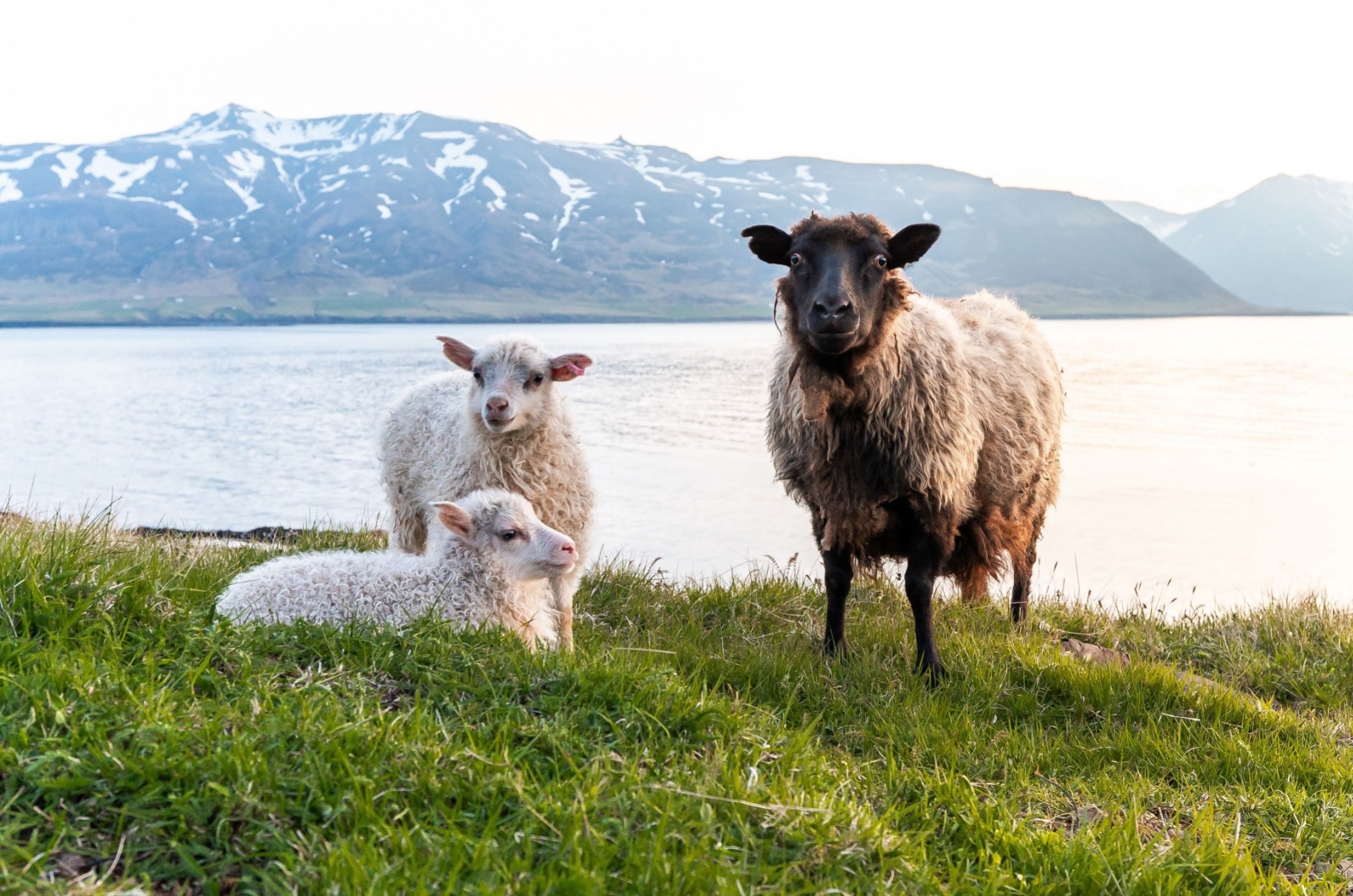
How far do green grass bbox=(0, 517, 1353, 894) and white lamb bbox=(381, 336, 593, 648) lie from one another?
1.59m

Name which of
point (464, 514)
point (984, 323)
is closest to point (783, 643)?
point (464, 514)

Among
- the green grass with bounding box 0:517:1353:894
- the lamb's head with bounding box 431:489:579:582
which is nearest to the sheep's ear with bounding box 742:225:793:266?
the lamb's head with bounding box 431:489:579:582

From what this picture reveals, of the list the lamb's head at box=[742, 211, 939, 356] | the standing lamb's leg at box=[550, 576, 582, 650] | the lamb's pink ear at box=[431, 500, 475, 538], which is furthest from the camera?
the standing lamb's leg at box=[550, 576, 582, 650]

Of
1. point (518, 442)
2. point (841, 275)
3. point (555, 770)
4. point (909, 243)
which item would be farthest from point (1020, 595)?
point (555, 770)

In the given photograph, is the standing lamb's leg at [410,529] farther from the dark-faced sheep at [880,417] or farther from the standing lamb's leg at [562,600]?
the dark-faced sheep at [880,417]

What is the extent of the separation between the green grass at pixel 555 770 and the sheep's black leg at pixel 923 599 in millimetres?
650

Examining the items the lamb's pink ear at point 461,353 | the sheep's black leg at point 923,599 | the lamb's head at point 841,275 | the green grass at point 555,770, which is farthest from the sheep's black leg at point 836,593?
the lamb's pink ear at point 461,353

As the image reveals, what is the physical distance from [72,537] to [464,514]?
1.72 meters

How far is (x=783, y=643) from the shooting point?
260 inches

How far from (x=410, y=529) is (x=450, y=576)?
8.74ft

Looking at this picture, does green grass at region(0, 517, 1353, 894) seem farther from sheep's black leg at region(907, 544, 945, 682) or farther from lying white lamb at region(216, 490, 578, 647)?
sheep's black leg at region(907, 544, 945, 682)

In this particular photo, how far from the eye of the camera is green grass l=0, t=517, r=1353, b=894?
2.68 m

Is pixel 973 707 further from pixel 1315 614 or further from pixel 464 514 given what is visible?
pixel 1315 614

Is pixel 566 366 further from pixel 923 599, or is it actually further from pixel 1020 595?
pixel 1020 595
